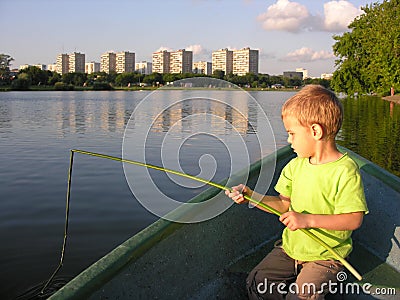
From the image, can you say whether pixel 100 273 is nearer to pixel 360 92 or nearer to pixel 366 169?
pixel 366 169

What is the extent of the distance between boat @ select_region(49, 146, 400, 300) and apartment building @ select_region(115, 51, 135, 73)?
568 feet

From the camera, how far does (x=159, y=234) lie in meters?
2.47

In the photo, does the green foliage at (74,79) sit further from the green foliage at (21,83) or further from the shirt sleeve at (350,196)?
the shirt sleeve at (350,196)

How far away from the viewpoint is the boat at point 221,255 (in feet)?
7.37

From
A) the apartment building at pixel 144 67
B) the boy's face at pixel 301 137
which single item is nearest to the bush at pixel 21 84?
the apartment building at pixel 144 67

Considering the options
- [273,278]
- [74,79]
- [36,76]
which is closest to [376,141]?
[273,278]

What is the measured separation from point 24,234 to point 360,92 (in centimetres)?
4264

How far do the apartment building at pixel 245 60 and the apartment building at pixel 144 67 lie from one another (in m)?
27.6

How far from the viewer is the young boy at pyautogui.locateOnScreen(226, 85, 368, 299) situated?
232 cm

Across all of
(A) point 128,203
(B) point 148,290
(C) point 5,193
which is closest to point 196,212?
(B) point 148,290

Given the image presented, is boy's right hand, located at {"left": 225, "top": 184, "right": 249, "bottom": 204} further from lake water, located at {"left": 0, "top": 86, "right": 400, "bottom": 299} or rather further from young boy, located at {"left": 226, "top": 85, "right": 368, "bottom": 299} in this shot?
lake water, located at {"left": 0, "top": 86, "right": 400, "bottom": 299}

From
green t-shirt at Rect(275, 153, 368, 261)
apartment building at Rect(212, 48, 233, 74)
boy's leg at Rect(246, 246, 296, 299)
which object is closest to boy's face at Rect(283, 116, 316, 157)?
green t-shirt at Rect(275, 153, 368, 261)

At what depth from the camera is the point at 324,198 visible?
2.45 metres

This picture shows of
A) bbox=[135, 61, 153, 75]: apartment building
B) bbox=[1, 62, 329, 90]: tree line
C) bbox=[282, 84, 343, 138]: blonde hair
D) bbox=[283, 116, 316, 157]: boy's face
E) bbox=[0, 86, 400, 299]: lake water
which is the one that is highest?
bbox=[135, 61, 153, 75]: apartment building
